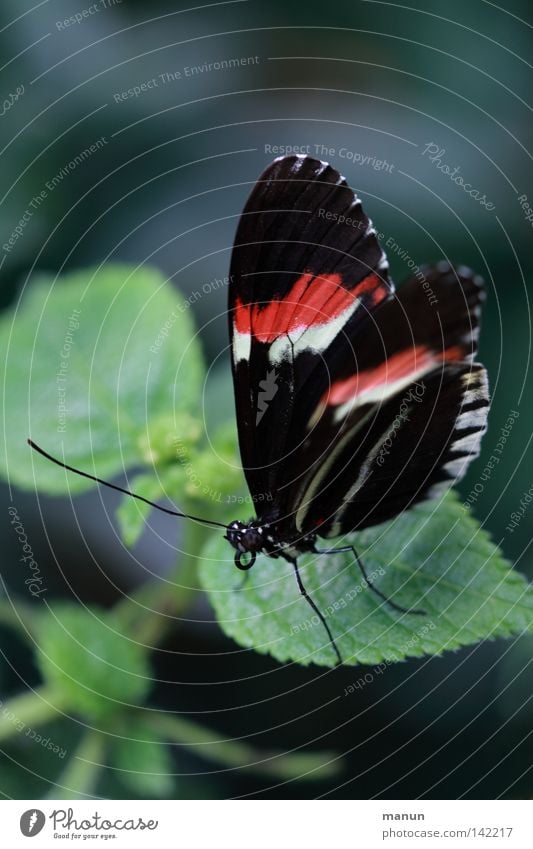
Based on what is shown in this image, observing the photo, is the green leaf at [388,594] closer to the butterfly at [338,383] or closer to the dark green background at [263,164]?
the butterfly at [338,383]

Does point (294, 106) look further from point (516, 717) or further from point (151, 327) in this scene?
point (516, 717)

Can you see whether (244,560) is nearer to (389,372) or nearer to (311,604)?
(311,604)

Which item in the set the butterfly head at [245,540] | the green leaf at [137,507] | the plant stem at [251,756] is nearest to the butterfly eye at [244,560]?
the butterfly head at [245,540]

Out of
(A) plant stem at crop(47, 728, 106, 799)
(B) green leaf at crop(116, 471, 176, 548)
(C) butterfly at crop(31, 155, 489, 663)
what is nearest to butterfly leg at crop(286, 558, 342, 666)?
(C) butterfly at crop(31, 155, 489, 663)

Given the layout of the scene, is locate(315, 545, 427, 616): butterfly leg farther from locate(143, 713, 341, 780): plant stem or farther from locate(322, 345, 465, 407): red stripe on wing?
locate(143, 713, 341, 780): plant stem

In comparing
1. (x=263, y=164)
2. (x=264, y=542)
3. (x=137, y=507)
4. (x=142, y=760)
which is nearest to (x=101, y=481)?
(x=137, y=507)

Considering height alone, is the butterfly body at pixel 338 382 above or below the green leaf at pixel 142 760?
above
